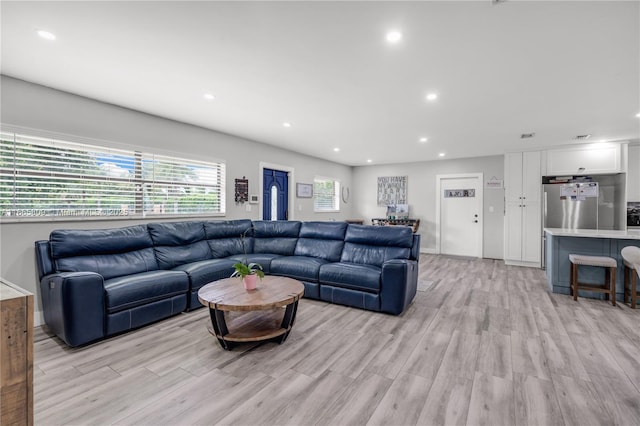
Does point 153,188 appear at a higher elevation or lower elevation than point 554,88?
lower

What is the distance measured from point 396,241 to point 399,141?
2.45 meters

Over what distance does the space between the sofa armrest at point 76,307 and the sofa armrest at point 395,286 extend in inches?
107

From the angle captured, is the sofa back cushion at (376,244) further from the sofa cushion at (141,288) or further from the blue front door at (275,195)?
the blue front door at (275,195)

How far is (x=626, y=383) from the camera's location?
196 centimetres

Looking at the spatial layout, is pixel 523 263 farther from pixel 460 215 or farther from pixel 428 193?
pixel 428 193

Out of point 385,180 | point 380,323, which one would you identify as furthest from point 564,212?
point 380,323

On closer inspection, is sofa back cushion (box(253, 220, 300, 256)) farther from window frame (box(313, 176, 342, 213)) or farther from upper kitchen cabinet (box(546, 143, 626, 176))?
upper kitchen cabinet (box(546, 143, 626, 176))

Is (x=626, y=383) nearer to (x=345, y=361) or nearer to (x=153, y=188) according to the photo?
(x=345, y=361)

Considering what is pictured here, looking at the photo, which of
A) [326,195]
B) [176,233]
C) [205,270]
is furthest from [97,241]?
[326,195]

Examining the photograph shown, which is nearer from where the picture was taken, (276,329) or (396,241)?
(276,329)

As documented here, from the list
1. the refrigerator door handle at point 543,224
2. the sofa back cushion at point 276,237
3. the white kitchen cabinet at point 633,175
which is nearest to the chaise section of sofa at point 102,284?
the sofa back cushion at point 276,237

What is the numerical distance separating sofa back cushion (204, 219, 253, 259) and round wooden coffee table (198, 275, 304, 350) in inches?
56.7

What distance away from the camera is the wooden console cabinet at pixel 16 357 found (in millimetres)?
989

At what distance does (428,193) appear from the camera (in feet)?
24.5
